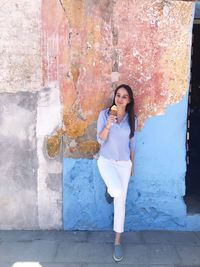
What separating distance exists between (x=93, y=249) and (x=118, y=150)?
115 centimetres

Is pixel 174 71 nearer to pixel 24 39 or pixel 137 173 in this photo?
pixel 137 173

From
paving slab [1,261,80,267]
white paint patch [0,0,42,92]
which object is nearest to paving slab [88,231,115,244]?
paving slab [1,261,80,267]

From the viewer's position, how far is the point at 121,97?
4227mm

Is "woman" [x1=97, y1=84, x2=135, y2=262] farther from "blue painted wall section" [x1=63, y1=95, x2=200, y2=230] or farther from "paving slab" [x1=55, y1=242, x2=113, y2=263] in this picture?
"blue painted wall section" [x1=63, y1=95, x2=200, y2=230]

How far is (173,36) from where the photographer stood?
460 cm

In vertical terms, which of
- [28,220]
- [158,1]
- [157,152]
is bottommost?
[28,220]

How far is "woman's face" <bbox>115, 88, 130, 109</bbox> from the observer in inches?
167

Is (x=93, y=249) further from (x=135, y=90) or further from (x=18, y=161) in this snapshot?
(x=135, y=90)

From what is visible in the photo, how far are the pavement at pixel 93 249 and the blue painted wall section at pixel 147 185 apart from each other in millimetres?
159

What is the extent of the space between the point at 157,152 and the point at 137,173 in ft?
1.17

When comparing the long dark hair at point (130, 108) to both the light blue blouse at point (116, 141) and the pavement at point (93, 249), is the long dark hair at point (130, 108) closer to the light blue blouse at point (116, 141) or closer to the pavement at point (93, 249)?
the light blue blouse at point (116, 141)

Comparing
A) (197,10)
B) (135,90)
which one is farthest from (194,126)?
(135,90)

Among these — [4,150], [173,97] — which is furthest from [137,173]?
[4,150]

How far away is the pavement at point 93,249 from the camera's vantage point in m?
4.03
